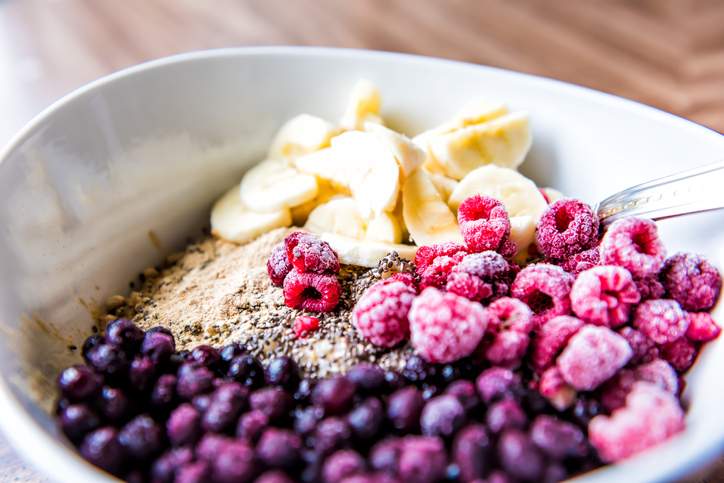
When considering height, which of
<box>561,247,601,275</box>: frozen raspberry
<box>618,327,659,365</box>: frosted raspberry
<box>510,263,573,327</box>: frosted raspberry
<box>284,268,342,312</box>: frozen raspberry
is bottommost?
<box>618,327,659,365</box>: frosted raspberry

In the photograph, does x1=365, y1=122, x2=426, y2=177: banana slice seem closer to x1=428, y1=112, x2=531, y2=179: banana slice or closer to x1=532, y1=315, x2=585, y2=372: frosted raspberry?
x1=428, y1=112, x2=531, y2=179: banana slice

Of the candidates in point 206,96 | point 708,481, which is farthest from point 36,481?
point 708,481

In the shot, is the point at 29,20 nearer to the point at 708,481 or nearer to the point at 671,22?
the point at 671,22

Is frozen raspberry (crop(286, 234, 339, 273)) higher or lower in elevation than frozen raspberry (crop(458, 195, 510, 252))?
higher

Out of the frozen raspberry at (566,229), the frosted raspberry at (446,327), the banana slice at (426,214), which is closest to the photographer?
the frosted raspberry at (446,327)

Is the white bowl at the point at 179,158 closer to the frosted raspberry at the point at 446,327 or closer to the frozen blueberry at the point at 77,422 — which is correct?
the frozen blueberry at the point at 77,422

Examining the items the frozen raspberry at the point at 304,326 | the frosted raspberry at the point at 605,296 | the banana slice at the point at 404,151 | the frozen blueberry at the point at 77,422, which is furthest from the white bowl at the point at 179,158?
the frozen raspberry at the point at 304,326

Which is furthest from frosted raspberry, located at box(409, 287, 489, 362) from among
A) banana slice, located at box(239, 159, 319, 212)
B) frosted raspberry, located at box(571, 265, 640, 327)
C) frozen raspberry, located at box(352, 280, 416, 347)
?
banana slice, located at box(239, 159, 319, 212)
